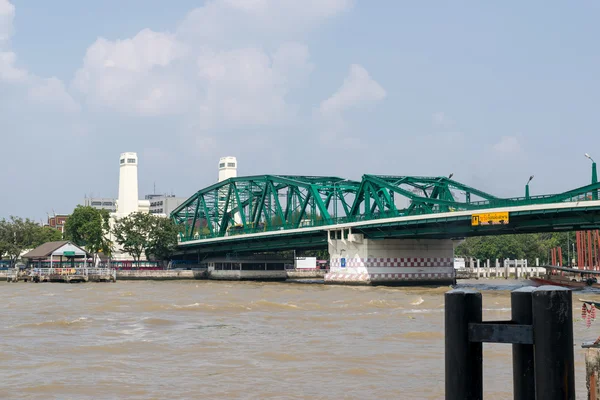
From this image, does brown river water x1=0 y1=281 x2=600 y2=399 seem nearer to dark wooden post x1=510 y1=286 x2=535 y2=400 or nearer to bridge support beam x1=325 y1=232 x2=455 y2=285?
dark wooden post x1=510 y1=286 x2=535 y2=400

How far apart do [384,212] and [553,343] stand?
86837 millimetres

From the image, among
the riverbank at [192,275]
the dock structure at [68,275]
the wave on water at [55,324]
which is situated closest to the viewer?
the wave on water at [55,324]

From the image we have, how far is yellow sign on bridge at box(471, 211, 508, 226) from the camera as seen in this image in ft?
252

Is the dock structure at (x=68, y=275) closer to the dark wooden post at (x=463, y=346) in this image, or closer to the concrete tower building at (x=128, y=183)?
the concrete tower building at (x=128, y=183)

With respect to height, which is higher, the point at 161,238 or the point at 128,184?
the point at 128,184

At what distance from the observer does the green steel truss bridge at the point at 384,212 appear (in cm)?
7412

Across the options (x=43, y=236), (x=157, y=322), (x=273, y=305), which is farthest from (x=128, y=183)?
(x=157, y=322)

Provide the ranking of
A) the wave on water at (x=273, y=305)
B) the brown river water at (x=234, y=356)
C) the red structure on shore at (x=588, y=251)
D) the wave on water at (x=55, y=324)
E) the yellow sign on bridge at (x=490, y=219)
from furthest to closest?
the red structure on shore at (x=588, y=251) < the yellow sign on bridge at (x=490, y=219) < the wave on water at (x=273, y=305) < the wave on water at (x=55, y=324) < the brown river water at (x=234, y=356)

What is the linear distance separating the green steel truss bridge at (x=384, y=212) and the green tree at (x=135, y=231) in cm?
743

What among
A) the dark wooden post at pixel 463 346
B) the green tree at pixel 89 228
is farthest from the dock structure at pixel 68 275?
the dark wooden post at pixel 463 346

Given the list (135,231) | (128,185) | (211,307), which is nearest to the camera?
(211,307)

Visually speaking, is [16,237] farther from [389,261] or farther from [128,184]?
[389,261]

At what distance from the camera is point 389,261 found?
3942 inches

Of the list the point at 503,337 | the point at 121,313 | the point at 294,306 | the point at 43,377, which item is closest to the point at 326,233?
the point at 294,306
